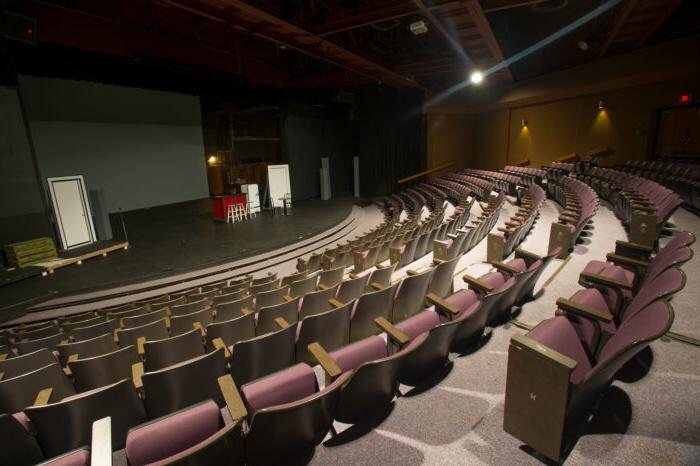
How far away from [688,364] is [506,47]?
26.3 ft

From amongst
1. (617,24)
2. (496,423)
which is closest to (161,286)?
(496,423)

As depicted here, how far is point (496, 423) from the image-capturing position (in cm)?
152

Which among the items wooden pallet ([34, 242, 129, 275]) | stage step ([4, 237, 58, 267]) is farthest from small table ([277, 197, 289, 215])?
stage step ([4, 237, 58, 267])

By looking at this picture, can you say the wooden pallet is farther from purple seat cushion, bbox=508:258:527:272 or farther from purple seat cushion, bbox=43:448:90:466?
purple seat cushion, bbox=508:258:527:272

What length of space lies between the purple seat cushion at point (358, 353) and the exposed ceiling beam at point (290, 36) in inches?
179

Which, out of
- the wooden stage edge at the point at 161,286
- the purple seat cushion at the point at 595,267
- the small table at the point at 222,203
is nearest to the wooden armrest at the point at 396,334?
the purple seat cushion at the point at 595,267

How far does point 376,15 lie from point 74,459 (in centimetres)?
565

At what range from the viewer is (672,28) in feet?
26.1

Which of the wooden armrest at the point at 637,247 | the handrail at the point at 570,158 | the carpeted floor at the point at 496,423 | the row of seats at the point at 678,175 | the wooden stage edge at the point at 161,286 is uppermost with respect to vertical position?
the handrail at the point at 570,158

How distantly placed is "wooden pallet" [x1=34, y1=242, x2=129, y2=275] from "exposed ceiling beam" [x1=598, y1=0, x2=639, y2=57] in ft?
31.9

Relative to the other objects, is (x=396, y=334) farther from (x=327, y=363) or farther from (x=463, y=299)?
(x=463, y=299)

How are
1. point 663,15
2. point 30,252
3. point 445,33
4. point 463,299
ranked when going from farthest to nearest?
point 663,15 → point 445,33 → point 30,252 → point 463,299

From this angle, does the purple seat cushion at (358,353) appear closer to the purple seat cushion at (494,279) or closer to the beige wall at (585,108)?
the purple seat cushion at (494,279)

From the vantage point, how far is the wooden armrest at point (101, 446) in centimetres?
104
